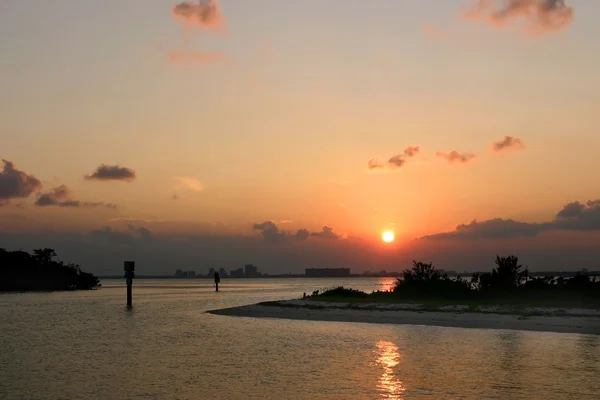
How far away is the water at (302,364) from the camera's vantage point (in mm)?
20281

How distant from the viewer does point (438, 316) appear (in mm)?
42219

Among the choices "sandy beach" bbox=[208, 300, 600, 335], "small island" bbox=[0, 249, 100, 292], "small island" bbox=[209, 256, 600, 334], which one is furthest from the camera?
"small island" bbox=[0, 249, 100, 292]

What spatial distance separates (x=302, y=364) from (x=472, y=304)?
22.3 meters

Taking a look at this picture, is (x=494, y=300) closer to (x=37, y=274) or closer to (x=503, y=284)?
(x=503, y=284)

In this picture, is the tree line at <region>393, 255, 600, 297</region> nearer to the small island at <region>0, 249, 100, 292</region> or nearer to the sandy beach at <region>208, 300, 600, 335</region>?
the sandy beach at <region>208, 300, 600, 335</region>

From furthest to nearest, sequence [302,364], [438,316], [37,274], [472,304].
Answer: [37,274], [472,304], [438,316], [302,364]

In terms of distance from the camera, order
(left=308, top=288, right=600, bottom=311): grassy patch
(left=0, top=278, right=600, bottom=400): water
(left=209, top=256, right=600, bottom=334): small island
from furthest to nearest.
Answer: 1. (left=308, top=288, right=600, bottom=311): grassy patch
2. (left=209, top=256, right=600, bottom=334): small island
3. (left=0, top=278, right=600, bottom=400): water

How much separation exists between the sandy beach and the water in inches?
84.2

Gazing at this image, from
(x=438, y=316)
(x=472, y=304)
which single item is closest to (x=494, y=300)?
(x=472, y=304)

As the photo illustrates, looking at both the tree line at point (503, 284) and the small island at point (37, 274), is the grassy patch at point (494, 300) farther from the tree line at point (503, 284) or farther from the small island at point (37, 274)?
the small island at point (37, 274)

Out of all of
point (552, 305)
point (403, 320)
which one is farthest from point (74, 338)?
point (552, 305)

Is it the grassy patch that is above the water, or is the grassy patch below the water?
above

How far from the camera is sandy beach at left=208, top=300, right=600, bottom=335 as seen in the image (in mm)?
36031

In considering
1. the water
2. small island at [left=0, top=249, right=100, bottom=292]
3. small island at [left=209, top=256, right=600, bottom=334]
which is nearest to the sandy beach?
small island at [left=209, top=256, right=600, bottom=334]
